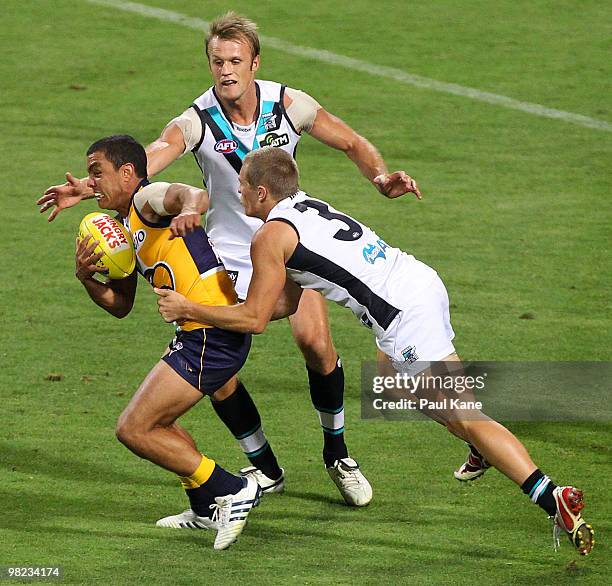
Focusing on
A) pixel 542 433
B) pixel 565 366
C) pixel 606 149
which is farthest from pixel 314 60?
pixel 542 433

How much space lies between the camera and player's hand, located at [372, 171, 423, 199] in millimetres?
7504

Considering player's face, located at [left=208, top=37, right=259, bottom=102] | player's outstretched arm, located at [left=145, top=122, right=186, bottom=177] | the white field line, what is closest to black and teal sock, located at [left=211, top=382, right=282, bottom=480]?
player's outstretched arm, located at [left=145, top=122, right=186, bottom=177]

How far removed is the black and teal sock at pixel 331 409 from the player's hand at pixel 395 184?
3.10ft

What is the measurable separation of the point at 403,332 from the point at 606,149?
8.85m

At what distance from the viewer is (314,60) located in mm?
17781

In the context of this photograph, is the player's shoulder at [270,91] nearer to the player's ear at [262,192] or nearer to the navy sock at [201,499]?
the player's ear at [262,192]

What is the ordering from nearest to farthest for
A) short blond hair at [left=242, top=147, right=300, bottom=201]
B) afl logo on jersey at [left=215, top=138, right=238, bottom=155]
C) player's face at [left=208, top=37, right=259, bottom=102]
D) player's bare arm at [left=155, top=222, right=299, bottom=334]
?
player's bare arm at [left=155, top=222, right=299, bottom=334], short blond hair at [left=242, top=147, right=300, bottom=201], player's face at [left=208, top=37, right=259, bottom=102], afl logo on jersey at [left=215, top=138, right=238, bottom=155]

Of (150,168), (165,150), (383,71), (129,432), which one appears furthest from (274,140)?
(383,71)

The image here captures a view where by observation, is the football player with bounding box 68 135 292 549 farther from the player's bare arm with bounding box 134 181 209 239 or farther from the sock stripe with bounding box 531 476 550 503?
the sock stripe with bounding box 531 476 550 503

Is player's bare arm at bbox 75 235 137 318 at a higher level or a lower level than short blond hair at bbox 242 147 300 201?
lower

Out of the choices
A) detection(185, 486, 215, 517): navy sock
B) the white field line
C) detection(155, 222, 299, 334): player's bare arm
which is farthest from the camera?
the white field line

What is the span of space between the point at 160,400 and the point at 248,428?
98 cm

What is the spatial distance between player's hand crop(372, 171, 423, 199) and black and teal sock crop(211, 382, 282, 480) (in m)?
1.26

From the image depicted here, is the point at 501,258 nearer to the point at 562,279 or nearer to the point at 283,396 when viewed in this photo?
the point at 562,279
